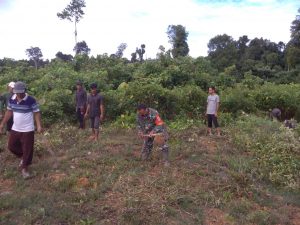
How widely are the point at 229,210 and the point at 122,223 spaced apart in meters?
1.67

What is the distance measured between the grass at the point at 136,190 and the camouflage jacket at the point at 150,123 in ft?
2.23

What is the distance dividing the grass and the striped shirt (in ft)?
3.01

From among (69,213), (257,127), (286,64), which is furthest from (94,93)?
(286,64)

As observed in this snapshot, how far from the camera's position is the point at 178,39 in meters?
29.5

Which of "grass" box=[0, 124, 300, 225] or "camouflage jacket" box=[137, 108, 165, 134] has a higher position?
"camouflage jacket" box=[137, 108, 165, 134]

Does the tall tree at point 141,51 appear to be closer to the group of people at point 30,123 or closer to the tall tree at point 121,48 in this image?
the tall tree at point 121,48

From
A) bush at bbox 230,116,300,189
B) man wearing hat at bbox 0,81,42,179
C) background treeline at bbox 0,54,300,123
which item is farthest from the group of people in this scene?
background treeline at bbox 0,54,300,123

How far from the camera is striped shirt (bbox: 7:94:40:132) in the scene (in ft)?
21.1

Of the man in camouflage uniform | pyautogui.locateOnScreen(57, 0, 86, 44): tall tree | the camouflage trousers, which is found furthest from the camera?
pyautogui.locateOnScreen(57, 0, 86, 44): tall tree

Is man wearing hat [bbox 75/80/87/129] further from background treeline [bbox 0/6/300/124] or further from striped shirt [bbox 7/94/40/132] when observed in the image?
striped shirt [bbox 7/94/40/132]

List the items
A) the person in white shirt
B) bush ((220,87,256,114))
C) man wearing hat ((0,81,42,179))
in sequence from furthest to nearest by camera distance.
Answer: bush ((220,87,256,114))
the person in white shirt
man wearing hat ((0,81,42,179))

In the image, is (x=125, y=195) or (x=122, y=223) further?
(x=125, y=195)

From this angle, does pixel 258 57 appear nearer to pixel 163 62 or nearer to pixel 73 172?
pixel 163 62

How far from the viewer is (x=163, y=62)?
721 inches
